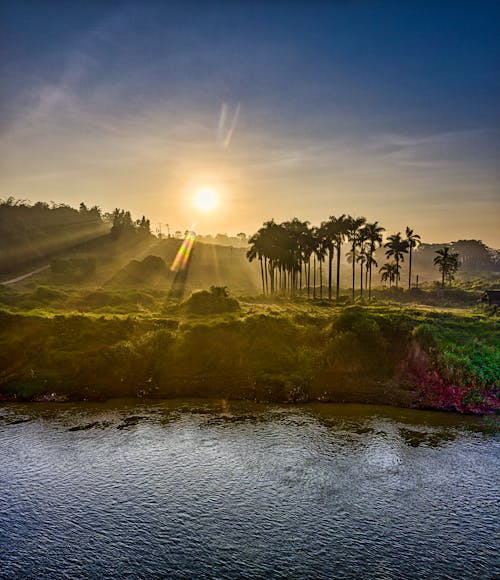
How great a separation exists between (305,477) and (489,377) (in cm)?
3117

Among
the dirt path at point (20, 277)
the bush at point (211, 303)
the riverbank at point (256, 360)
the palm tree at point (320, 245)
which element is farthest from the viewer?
the dirt path at point (20, 277)

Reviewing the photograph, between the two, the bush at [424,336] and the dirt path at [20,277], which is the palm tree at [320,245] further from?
the dirt path at [20,277]

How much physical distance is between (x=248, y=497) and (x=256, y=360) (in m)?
30.6

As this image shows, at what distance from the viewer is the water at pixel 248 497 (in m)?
23.3

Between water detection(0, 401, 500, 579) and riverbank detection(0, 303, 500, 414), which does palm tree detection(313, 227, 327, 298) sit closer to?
riverbank detection(0, 303, 500, 414)

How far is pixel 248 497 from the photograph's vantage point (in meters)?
29.4

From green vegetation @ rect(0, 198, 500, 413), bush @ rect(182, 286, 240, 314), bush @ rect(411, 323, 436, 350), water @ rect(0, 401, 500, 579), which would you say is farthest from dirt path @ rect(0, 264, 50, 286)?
bush @ rect(411, 323, 436, 350)

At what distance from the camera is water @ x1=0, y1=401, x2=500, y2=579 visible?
23.3 meters

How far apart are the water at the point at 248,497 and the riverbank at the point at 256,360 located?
25.0 feet

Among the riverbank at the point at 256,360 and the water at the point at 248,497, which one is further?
the riverbank at the point at 256,360

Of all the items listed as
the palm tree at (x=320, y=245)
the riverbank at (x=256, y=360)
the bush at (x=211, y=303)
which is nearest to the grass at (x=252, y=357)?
the riverbank at (x=256, y=360)

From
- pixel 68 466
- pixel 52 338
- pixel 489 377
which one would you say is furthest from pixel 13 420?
pixel 489 377

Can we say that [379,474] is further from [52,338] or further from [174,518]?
[52,338]

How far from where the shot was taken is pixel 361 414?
150ft
